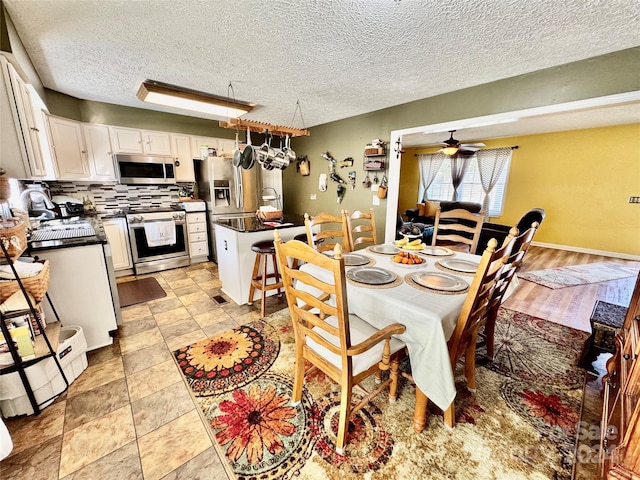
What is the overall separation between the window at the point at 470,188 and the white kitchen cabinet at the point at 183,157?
6.39 metres

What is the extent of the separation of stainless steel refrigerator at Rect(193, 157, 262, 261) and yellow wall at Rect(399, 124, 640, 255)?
597 centimetres

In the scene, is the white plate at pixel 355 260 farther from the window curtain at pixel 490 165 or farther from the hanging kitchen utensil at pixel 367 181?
the window curtain at pixel 490 165

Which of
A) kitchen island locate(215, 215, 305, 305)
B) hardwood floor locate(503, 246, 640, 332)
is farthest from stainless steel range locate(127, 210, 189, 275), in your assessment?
hardwood floor locate(503, 246, 640, 332)

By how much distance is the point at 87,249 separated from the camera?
1960mm

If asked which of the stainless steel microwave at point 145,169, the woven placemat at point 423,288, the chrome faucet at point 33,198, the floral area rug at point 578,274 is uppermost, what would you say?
the stainless steel microwave at point 145,169

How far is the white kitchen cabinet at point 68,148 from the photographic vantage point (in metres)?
3.04

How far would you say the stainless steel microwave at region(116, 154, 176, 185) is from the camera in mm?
3629

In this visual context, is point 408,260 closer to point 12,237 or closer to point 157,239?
point 12,237

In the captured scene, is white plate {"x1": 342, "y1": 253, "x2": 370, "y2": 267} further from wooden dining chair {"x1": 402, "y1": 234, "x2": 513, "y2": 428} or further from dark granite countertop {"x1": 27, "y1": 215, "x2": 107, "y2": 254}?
dark granite countertop {"x1": 27, "y1": 215, "x2": 107, "y2": 254}

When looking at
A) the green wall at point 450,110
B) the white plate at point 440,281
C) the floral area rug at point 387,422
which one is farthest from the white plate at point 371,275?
the green wall at point 450,110

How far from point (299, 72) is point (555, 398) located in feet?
10.4

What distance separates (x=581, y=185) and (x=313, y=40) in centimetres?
643

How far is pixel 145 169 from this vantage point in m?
3.80

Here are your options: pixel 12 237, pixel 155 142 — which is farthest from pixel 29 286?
pixel 155 142
